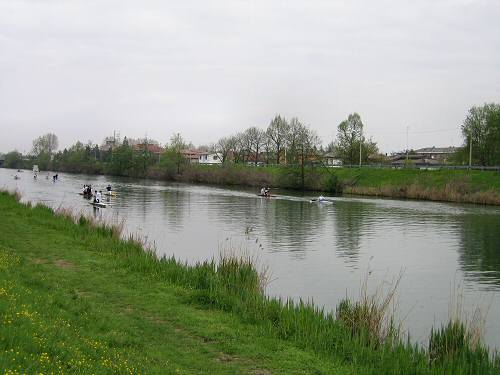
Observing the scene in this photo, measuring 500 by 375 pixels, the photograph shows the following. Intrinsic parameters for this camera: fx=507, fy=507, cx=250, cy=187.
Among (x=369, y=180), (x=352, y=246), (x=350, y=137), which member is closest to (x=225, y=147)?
(x=350, y=137)

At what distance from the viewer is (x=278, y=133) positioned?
424 ft

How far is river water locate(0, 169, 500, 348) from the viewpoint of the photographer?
62.1 ft

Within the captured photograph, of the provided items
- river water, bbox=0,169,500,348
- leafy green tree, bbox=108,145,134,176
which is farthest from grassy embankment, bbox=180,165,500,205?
leafy green tree, bbox=108,145,134,176

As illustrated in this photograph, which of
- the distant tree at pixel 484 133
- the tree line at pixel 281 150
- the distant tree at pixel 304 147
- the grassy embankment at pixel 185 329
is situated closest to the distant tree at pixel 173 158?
the tree line at pixel 281 150

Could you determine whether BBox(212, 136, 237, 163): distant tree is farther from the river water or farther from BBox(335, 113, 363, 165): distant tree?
the river water

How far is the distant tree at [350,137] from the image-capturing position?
4382 inches

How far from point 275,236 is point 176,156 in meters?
99.3

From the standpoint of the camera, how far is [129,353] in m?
8.51

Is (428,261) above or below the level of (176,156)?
below

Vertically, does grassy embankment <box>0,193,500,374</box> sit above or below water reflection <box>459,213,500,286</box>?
above

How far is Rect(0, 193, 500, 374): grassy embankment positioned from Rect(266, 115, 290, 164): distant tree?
111 m

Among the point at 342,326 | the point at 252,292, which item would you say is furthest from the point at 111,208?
the point at 342,326

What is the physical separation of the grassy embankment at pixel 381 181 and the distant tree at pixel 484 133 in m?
10.2

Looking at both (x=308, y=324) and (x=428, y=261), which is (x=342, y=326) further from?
(x=428, y=261)
